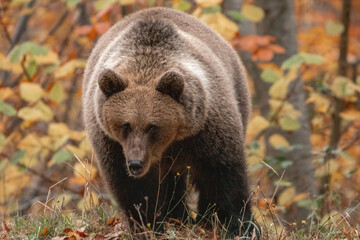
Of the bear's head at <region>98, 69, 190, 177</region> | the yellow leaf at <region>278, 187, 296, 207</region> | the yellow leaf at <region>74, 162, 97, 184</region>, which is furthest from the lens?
the yellow leaf at <region>278, 187, 296, 207</region>

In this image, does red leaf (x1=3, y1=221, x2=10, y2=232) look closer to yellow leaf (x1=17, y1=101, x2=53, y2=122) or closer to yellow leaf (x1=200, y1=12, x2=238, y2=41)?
yellow leaf (x1=17, y1=101, x2=53, y2=122)

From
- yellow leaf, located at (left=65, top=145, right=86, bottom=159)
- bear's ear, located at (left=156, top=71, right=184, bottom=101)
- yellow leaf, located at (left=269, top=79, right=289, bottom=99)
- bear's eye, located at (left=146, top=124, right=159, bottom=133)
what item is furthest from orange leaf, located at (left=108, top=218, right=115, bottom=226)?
yellow leaf, located at (left=269, top=79, right=289, bottom=99)

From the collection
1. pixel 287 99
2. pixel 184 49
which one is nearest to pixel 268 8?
pixel 287 99

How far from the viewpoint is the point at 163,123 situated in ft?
17.6

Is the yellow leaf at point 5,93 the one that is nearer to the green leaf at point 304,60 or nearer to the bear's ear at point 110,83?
the green leaf at point 304,60

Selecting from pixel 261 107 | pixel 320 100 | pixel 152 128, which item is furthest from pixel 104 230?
pixel 261 107

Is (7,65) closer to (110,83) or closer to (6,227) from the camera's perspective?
(6,227)

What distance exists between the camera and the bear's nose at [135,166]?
5070 mm

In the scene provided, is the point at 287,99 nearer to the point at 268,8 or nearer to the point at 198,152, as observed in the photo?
the point at 268,8

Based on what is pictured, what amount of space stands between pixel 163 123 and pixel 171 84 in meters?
0.34

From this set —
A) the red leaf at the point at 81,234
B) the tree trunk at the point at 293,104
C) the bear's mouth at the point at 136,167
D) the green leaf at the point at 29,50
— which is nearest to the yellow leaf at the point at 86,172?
the red leaf at the point at 81,234

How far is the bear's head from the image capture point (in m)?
5.25

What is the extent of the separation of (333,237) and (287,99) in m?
5.24

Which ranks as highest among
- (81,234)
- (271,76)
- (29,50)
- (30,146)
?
(29,50)
